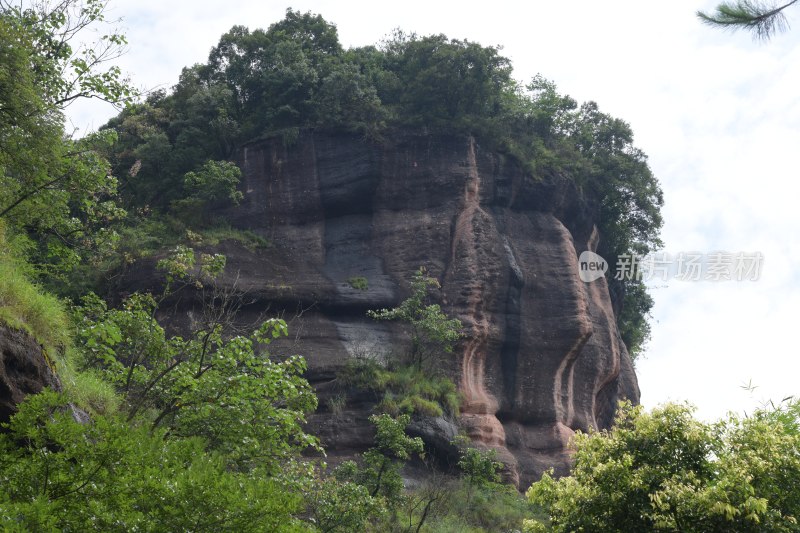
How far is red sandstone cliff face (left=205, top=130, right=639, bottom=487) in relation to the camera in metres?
25.6

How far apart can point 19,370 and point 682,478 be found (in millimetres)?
8467

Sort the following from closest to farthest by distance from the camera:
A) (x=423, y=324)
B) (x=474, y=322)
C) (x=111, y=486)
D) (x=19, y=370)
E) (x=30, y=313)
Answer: (x=111, y=486) < (x=19, y=370) < (x=30, y=313) < (x=423, y=324) < (x=474, y=322)

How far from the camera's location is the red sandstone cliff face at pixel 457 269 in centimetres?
2561

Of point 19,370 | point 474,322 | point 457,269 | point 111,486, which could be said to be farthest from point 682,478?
point 457,269

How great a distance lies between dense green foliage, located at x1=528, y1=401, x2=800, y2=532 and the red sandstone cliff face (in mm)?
11681

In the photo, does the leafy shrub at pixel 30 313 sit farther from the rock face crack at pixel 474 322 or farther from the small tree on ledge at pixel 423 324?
the rock face crack at pixel 474 322

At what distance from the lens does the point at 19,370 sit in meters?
9.10

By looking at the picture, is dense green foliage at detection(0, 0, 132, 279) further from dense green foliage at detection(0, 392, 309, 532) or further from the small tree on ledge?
the small tree on ledge

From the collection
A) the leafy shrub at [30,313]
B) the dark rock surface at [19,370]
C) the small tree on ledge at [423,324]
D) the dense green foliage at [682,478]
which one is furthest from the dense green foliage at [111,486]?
the small tree on ledge at [423,324]

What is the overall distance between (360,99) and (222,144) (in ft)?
17.9

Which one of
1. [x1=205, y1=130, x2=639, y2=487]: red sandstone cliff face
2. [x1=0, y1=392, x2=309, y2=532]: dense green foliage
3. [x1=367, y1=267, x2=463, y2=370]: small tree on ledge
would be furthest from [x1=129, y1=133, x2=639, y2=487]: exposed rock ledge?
[x1=0, y1=392, x2=309, y2=532]: dense green foliage

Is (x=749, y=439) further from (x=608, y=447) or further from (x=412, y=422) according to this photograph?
(x=412, y=422)

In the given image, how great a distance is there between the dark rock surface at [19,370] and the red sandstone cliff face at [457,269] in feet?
47.5

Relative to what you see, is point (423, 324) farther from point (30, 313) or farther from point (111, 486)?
point (111, 486)
